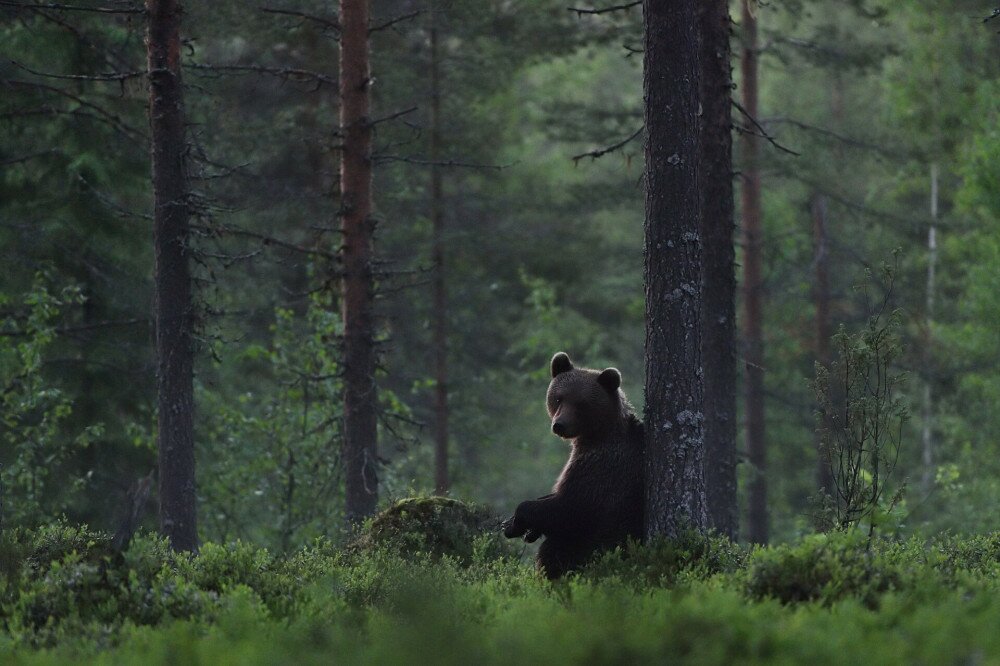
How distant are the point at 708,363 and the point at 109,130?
1088cm

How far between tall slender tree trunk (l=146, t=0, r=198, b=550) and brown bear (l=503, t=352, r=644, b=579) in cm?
525

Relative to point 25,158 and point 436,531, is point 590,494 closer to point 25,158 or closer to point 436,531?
point 436,531

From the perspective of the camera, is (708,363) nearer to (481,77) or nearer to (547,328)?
(481,77)

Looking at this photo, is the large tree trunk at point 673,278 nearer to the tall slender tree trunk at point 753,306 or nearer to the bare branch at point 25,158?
the bare branch at point 25,158

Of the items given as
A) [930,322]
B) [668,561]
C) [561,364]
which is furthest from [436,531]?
[930,322]

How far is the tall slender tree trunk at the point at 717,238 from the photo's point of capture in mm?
15117

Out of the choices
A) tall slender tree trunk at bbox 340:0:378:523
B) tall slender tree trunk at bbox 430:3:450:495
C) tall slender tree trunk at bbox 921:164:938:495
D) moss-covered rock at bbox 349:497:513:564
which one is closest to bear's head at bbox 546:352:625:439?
moss-covered rock at bbox 349:497:513:564

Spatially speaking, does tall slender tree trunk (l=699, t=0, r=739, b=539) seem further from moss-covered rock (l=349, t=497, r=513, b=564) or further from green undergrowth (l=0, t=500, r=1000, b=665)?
green undergrowth (l=0, t=500, r=1000, b=665)

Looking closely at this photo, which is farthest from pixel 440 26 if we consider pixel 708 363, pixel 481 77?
pixel 708 363

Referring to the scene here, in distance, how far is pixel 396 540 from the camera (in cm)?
1274

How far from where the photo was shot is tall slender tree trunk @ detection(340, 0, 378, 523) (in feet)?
58.4

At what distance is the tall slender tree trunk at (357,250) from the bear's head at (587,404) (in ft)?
20.3

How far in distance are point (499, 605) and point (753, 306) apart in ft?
70.1

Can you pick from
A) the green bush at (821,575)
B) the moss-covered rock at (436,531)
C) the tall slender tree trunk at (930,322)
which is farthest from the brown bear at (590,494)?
the tall slender tree trunk at (930,322)
